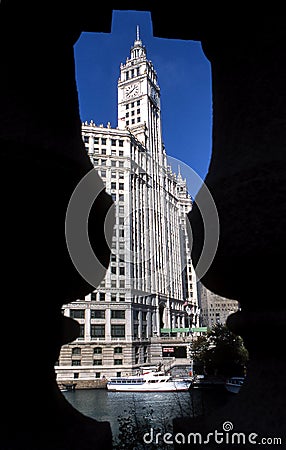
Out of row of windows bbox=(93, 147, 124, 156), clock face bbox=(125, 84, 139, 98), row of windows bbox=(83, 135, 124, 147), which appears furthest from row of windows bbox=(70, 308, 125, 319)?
clock face bbox=(125, 84, 139, 98)

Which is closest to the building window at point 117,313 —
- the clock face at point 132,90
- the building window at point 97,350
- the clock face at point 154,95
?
the building window at point 97,350

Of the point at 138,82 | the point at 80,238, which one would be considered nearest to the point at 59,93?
the point at 80,238

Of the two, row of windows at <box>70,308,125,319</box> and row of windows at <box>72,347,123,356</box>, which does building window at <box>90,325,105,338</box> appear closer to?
row of windows at <box>70,308,125,319</box>

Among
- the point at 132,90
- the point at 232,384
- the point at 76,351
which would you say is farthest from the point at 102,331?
the point at 132,90

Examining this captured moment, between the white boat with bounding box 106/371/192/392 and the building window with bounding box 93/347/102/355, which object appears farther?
the building window with bounding box 93/347/102/355

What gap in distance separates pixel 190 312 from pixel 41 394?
7946 centimetres

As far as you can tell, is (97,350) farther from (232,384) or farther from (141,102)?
(141,102)

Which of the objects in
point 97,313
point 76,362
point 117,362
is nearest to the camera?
point 76,362

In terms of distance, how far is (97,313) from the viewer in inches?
1973

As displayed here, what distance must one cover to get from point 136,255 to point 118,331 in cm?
1127

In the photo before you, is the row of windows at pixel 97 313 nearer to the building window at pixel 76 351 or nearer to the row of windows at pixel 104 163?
the building window at pixel 76 351

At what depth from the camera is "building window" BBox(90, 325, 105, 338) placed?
49406mm

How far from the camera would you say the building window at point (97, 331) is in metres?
49.4

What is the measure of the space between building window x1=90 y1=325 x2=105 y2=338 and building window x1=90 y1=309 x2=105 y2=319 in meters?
1.22
